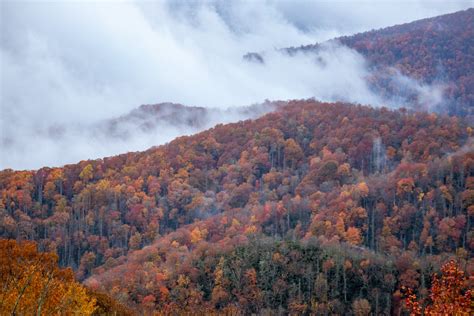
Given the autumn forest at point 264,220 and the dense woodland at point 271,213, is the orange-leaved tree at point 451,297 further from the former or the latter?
the dense woodland at point 271,213

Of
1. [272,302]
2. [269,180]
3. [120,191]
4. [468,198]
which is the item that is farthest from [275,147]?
[272,302]

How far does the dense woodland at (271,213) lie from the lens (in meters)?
88.4

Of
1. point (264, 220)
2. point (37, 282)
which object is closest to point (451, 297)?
point (37, 282)

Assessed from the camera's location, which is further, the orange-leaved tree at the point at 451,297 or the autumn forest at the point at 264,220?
the autumn forest at the point at 264,220

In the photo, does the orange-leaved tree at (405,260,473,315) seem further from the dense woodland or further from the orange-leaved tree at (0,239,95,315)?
the dense woodland

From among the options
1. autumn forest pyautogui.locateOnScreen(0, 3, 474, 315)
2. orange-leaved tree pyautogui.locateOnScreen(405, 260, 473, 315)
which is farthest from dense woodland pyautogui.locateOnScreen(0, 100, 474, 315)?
orange-leaved tree pyautogui.locateOnScreen(405, 260, 473, 315)

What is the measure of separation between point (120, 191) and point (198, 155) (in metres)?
33.6

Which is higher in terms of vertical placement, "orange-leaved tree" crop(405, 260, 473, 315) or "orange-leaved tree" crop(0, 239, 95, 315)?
"orange-leaved tree" crop(405, 260, 473, 315)

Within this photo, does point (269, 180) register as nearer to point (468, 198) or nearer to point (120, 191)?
point (120, 191)

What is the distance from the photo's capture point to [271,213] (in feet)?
422

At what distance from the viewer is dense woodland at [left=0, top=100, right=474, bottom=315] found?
88375 millimetres

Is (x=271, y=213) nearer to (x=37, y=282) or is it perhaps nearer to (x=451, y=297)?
(x=37, y=282)

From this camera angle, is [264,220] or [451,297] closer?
[451,297]

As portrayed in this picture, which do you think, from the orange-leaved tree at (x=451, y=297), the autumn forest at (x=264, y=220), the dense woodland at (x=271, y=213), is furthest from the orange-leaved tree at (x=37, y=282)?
the dense woodland at (x=271, y=213)
